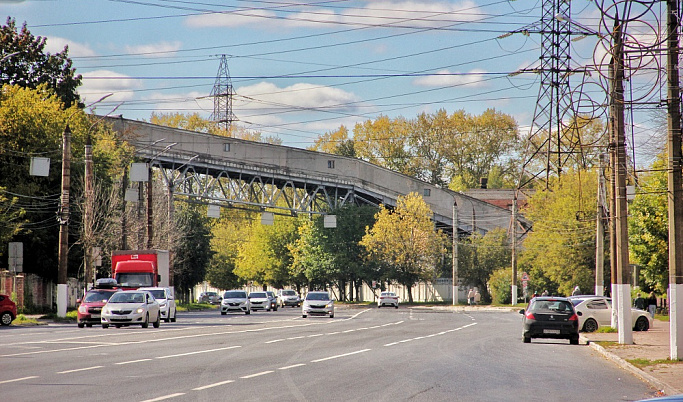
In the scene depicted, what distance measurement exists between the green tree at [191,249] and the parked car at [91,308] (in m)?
38.0

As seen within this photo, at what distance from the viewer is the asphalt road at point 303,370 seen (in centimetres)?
1448

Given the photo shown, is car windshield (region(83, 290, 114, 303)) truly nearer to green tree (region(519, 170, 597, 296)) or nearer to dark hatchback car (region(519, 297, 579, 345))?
dark hatchback car (region(519, 297, 579, 345))

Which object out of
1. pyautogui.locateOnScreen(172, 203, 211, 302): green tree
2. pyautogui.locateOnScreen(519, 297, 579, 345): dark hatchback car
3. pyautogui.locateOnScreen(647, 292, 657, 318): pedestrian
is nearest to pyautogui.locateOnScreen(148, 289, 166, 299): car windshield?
pyautogui.locateOnScreen(519, 297, 579, 345): dark hatchback car

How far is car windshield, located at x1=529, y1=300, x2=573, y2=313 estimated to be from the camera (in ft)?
94.9

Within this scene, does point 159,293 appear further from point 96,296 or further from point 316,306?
point 316,306

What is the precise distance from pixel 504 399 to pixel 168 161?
193ft

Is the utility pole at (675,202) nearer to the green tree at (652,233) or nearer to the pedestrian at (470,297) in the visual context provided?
the green tree at (652,233)

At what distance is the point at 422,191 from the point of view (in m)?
87.6

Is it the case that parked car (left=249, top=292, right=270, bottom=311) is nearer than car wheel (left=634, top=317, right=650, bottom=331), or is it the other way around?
car wheel (left=634, top=317, right=650, bottom=331)

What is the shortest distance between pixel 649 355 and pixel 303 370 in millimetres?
9334

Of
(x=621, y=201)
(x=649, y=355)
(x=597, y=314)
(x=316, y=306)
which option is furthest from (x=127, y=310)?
(x=649, y=355)

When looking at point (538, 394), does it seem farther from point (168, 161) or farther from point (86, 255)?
point (168, 161)

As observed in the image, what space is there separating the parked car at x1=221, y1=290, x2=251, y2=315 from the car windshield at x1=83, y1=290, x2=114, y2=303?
19598 millimetres

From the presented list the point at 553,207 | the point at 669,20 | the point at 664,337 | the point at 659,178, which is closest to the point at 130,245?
the point at 553,207
